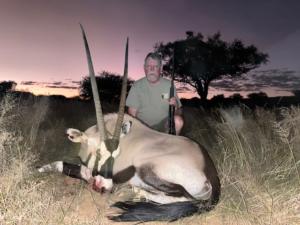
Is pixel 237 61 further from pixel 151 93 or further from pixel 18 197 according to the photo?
pixel 18 197

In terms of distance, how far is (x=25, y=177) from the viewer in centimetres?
402

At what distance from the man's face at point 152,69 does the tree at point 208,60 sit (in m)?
9.64

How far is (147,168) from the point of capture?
13.4ft

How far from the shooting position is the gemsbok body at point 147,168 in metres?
3.60

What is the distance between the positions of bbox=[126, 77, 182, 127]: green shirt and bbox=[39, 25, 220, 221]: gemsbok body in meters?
0.80

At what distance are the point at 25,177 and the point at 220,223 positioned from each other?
1.67 metres

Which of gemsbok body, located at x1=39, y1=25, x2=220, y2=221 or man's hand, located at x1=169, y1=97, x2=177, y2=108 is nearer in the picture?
gemsbok body, located at x1=39, y1=25, x2=220, y2=221

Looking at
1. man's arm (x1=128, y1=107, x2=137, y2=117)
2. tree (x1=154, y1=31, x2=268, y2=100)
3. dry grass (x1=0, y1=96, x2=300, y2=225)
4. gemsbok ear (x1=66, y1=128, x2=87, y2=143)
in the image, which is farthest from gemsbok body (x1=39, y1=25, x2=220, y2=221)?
tree (x1=154, y1=31, x2=268, y2=100)

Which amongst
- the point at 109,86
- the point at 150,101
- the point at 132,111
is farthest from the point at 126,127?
the point at 109,86

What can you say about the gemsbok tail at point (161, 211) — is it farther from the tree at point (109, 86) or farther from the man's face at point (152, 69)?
the tree at point (109, 86)

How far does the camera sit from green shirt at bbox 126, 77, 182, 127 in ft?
18.3

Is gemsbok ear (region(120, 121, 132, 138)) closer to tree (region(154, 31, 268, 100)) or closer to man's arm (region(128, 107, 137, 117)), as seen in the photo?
man's arm (region(128, 107, 137, 117))

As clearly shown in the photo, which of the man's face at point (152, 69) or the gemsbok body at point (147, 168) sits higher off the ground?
the man's face at point (152, 69)

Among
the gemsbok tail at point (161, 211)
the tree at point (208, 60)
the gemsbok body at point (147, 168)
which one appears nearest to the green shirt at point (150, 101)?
the gemsbok body at point (147, 168)
